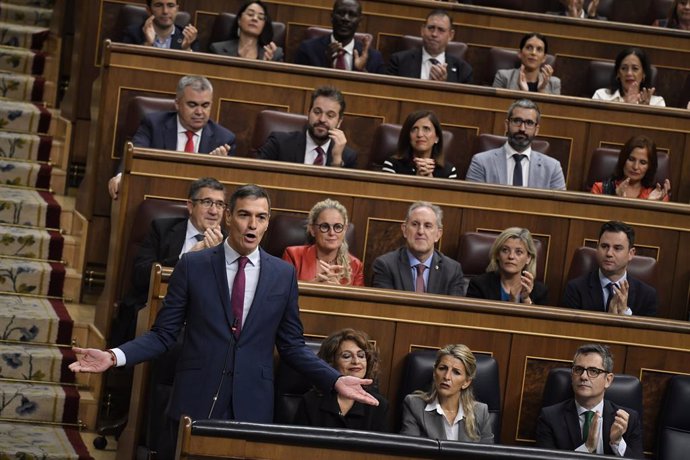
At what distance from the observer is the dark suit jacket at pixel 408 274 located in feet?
7.93

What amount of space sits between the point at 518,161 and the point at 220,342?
119cm

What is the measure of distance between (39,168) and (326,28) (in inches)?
32.7

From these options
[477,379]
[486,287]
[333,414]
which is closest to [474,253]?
[486,287]

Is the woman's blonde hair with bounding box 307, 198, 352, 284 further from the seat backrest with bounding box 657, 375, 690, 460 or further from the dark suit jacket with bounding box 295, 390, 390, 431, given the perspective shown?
the seat backrest with bounding box 657, 375, 690, 460

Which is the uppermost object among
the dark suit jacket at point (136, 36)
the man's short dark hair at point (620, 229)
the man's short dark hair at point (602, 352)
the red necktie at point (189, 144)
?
the dark suit jacket at point (136, 36)

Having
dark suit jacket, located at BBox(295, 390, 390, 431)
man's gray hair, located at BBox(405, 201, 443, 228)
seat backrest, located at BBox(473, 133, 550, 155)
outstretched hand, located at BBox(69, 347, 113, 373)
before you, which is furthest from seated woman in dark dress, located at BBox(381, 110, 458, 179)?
outstretched hand, located at BBox(69, 347, 113, 373)

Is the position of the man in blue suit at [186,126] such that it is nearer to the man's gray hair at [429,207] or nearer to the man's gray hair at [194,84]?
the man's gray hair at [194,84]

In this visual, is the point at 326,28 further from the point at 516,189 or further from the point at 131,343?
the point at 131,343

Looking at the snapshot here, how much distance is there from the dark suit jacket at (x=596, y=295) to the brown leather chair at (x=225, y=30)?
1.11 metres

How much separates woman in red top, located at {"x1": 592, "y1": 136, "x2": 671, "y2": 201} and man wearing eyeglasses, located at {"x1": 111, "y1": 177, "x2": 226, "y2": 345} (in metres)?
0.96

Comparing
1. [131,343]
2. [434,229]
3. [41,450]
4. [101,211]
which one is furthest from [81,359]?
[101,211]

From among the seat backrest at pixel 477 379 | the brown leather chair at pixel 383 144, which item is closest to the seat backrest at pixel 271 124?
the brown leather chair at pixel 383 144

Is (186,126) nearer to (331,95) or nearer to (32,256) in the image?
(331,95)

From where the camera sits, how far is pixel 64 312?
8.49 ft
